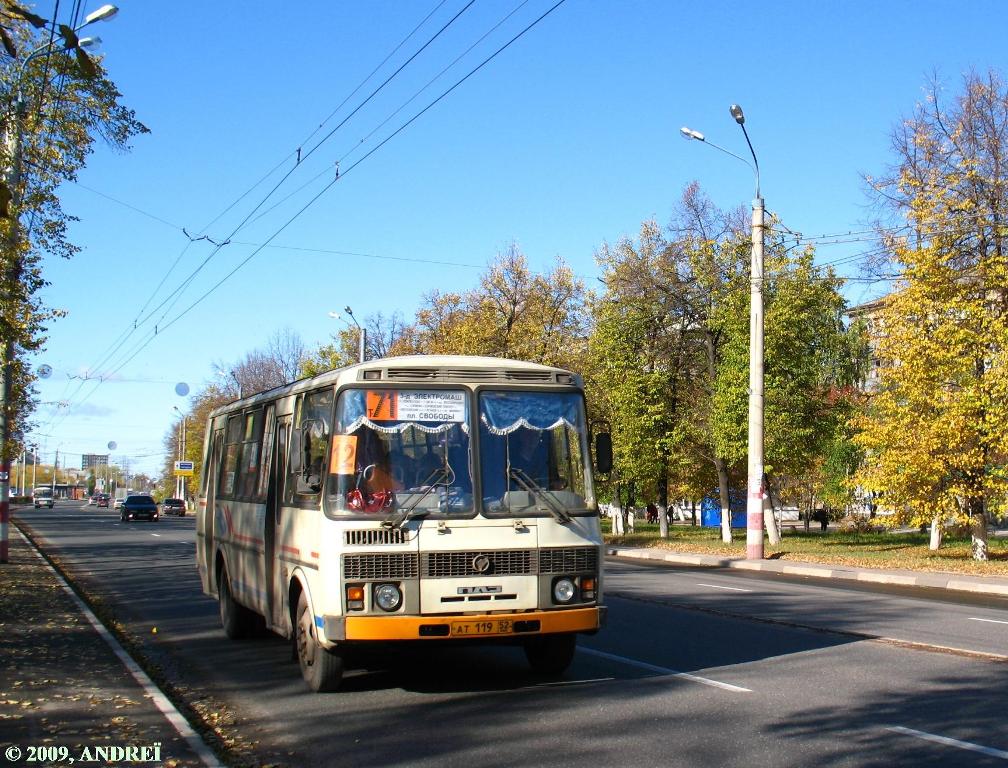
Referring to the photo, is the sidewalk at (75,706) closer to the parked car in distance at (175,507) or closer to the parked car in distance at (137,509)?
the parked car in distance at (137,509)

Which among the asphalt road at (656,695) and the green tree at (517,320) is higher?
the green tree at (517,320)

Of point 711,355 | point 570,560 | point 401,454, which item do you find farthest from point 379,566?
point 711,355

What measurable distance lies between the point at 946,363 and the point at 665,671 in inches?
688

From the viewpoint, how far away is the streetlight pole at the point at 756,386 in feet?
83.7

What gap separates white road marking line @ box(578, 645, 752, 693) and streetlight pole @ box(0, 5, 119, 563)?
22.4ft

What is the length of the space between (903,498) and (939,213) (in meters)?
6.76

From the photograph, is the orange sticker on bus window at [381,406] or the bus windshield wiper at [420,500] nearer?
the bus windshield wiper at [420,500]

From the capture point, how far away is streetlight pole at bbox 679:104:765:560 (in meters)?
25.5

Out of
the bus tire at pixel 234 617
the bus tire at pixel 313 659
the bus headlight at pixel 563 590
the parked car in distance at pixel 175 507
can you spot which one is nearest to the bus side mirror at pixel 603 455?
the bus headlight at pixel 563 590

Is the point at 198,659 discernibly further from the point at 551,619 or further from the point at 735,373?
the point at 735,373

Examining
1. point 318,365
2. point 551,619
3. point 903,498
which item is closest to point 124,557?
point 903,498

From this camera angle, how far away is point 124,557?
1080 inches

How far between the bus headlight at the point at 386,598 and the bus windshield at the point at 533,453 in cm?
98

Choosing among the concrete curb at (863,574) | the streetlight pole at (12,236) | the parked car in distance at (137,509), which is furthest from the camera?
the parked car in distance at (137,509)
